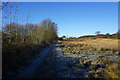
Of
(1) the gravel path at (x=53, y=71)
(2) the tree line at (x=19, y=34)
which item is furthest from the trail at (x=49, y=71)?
(2) the tree line at (x=19, y=34)

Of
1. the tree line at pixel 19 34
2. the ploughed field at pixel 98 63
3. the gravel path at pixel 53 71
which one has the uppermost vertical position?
the tree line at pixel 19 34

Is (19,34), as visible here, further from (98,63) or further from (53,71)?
(98,63)

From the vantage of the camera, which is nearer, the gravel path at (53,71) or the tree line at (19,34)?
the gravel path at (53,71)

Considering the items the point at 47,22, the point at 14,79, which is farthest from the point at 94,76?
the point at 47,22

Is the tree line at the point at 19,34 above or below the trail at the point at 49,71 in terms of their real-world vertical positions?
above

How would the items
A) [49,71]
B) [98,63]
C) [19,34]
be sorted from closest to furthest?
[49,71] < [98,63] < [19,34]

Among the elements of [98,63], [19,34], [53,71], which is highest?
[19,34]

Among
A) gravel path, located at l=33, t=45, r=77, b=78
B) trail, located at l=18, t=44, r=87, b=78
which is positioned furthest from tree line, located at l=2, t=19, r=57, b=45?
gravel path, located at l=33, t=45, r=77, b=78

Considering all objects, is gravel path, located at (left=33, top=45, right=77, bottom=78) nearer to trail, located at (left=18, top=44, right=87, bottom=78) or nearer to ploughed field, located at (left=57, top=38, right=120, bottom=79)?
trail, located at (left=18, top=44, right=87, bottom=78)

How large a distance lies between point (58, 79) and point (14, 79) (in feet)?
6.01

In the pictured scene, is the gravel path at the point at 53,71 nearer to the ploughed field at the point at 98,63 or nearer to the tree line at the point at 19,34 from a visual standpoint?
the ploughed field at the point at 98,63

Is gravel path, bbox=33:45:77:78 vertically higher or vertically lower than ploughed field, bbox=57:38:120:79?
lower

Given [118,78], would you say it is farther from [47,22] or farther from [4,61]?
[47,22]

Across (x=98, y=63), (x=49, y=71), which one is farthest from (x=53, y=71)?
(x=98, y=63)
